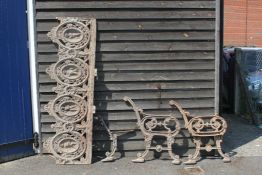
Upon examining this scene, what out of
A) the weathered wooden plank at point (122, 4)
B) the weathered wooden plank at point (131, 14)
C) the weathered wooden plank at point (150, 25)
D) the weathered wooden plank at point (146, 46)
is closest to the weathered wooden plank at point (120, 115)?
the weathered wooden plank at point (146, 46)

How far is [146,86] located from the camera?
608 cm

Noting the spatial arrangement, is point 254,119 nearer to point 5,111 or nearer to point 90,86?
point 90,86

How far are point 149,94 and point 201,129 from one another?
0.88 meters

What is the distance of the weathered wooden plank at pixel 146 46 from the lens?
5.94 meters

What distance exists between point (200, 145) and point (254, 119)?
3040 millimetres

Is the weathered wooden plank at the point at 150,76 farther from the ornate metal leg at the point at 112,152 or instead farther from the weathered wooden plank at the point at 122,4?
the weathered wooden plank at the point at 122,4

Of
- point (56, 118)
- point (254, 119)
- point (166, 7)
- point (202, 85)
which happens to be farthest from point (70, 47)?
point (254, 119)

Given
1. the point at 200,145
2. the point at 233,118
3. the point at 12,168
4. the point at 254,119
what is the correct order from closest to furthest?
the point at 12,168, the point at 200,145, the point at 254,119, the point at 233,118

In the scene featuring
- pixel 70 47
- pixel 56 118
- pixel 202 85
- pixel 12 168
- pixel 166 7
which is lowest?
pixel 12 168

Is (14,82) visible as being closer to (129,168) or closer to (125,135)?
(125,135)

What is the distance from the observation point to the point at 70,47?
5848mm

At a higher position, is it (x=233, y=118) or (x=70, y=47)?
(x=70, y=47)

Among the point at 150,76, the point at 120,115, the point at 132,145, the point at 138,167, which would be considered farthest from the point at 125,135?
the point at 150,76

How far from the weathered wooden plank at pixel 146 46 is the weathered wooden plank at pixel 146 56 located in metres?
0.06
